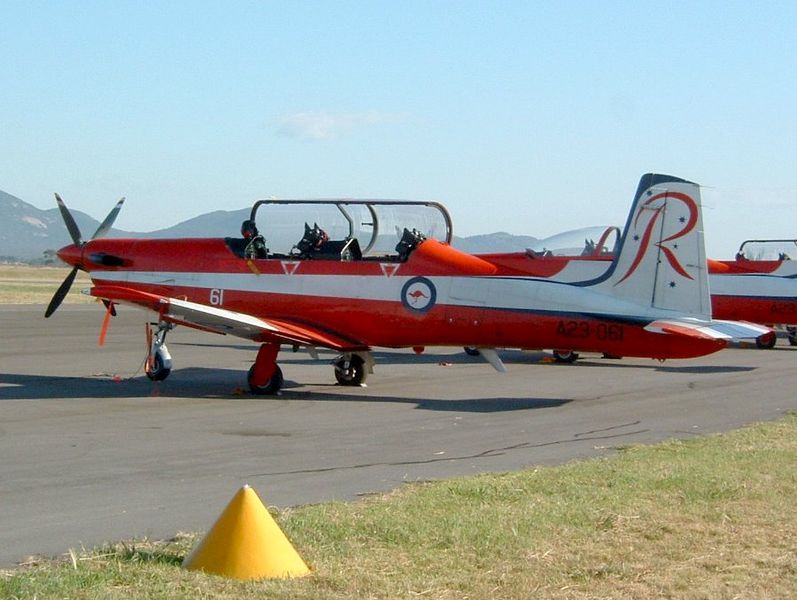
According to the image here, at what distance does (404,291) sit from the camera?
52.3ft

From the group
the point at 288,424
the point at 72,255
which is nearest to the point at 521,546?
the point at 288,424

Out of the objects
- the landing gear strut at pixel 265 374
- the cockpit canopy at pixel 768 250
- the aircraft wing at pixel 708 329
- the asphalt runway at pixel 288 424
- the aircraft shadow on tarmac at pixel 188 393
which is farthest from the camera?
the cockpit canopy at pixel 768 250

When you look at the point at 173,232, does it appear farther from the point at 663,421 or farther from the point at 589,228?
the point at 663,421

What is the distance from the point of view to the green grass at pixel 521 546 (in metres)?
5.80

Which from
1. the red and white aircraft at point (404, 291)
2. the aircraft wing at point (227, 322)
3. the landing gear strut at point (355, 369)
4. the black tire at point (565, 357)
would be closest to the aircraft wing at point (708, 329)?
the red and white aircraft at point (404, 291)

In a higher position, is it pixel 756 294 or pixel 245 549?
pixel 756 294

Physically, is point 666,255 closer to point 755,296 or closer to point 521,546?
point 521,546

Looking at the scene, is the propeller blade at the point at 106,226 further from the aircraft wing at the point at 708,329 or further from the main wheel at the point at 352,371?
the aircraft wing at the point at 708,329

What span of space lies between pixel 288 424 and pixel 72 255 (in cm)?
745

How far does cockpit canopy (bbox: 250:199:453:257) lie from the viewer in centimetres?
1656

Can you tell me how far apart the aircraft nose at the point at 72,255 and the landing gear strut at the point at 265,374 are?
175 inches

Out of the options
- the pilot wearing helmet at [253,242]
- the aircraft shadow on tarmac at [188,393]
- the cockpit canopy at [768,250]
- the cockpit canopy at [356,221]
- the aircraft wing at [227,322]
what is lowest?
the aircraft shadow on tarmac at [188,393]

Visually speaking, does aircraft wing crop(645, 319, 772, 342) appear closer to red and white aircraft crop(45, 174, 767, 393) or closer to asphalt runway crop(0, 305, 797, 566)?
red and white aircraft crop(45, 174, 767, 393)

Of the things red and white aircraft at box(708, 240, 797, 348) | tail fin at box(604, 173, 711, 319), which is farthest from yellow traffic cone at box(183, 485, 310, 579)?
red and white aircraft at box(708, 240, 797, 348)
